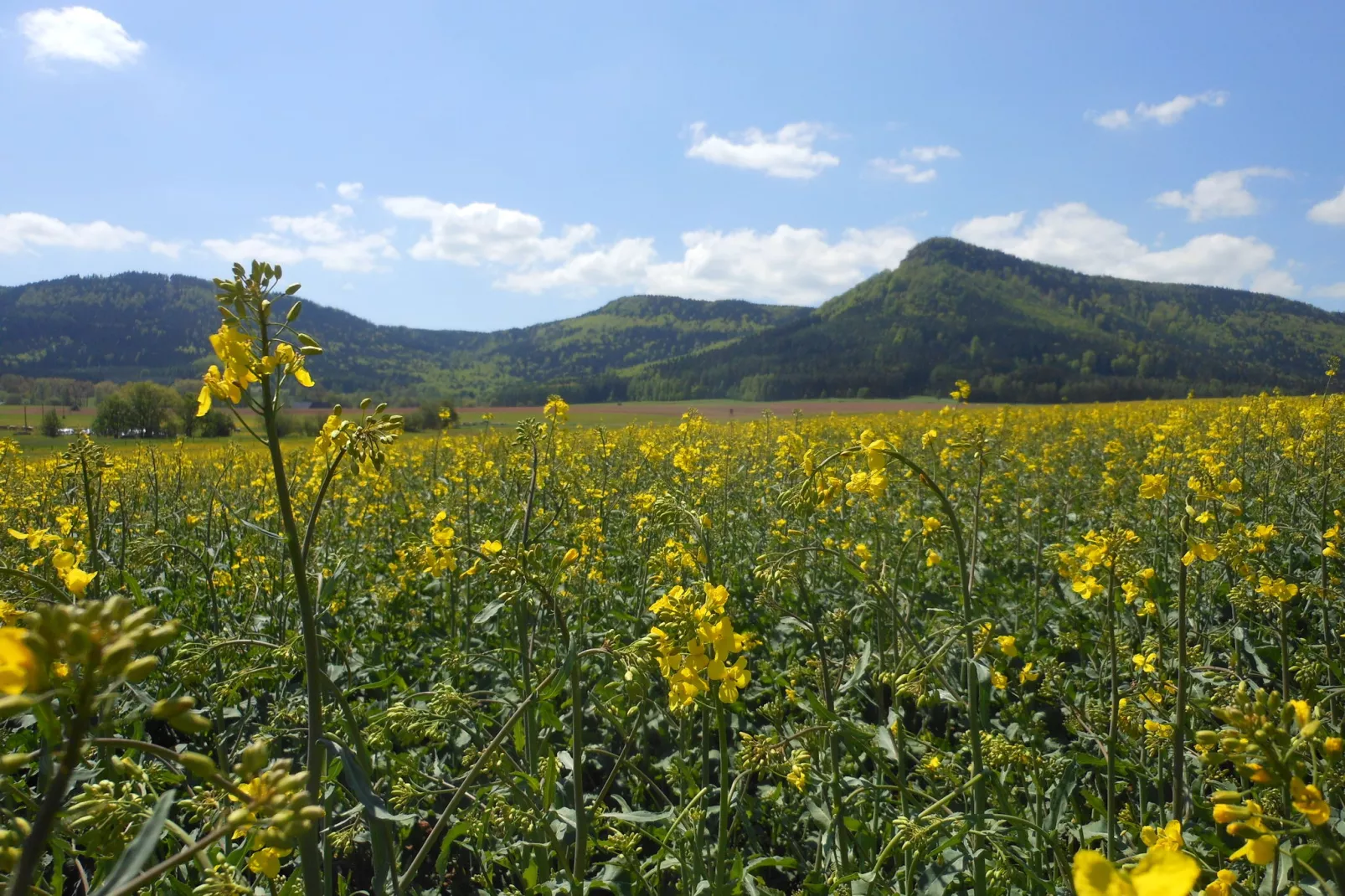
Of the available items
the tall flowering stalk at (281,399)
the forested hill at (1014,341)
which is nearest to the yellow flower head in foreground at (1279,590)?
the tall flowering stalk at (281,399)

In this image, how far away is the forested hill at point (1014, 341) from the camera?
91875 mm

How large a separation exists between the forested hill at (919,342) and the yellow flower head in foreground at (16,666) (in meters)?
74.4

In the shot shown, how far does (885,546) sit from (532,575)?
4.74 m

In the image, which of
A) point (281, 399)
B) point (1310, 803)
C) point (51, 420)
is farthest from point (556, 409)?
point (51, 420)

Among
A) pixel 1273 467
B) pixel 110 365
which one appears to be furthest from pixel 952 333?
pixel 110 365

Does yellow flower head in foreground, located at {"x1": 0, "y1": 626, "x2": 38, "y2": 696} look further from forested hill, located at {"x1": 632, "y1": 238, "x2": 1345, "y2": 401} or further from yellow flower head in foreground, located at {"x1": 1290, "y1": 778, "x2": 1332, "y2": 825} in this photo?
forested hill, located at {"x1": 632, "y1": 238, "x2": 1345, "y2": 401}

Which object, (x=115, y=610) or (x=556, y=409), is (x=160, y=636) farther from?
Result: (x=556, y=409)

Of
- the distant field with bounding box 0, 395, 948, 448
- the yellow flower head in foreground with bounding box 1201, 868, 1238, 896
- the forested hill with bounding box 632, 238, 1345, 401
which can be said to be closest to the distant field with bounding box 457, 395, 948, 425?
the distant field with bounding box 0, 395, 948, 448

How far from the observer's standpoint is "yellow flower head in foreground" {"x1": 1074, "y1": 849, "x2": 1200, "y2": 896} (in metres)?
0.80

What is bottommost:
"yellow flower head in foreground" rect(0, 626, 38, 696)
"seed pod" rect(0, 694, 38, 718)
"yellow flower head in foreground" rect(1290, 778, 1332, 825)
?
"yellow flower head in foreground" rect(1290, 778, 1332, 825)

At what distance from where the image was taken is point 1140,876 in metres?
0.87

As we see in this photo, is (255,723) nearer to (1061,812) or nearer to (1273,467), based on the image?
Result: (1061,812)

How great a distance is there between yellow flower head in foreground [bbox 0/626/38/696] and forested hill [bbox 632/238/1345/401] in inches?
3170

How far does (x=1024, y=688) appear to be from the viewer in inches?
188
